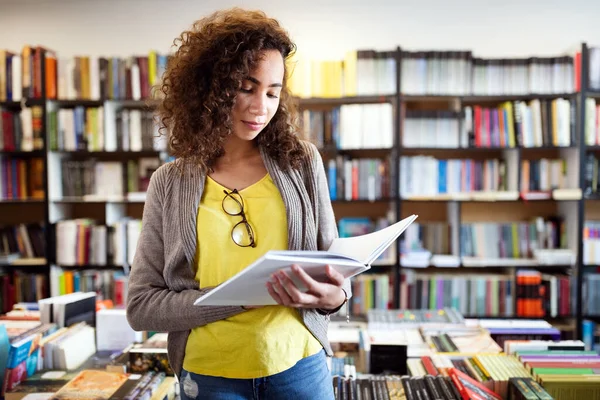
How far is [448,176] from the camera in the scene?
3273 millimetres

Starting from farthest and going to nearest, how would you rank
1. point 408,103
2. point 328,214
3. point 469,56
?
point 408,103
point 469,56
point 328,214

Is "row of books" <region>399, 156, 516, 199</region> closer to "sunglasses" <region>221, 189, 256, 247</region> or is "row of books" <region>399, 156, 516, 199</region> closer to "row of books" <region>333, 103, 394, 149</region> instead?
"row of books" <region>333, 103, 394, 149</region>

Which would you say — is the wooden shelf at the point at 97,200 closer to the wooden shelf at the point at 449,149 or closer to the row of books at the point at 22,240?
the row of books at the point at 22,240

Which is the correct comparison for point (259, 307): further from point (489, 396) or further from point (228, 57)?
point (489, 396)

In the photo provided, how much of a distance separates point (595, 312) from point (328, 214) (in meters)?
2.87

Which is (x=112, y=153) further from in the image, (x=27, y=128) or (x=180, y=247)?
(x=180, y=247)

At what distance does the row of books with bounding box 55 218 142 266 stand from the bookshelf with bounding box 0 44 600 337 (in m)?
0.05

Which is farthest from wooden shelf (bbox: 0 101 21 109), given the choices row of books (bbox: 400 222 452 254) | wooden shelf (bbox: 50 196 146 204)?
row of books (bbox: 400 222 452 254)

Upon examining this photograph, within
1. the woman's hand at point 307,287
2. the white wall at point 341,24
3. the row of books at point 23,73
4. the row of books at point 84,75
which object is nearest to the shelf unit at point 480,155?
the white wall at point 341,24

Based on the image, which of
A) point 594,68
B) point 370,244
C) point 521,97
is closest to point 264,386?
point 370,244

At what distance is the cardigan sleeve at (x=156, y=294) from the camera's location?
98 centimetres

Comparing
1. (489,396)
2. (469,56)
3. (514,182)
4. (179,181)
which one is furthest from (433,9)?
(179,181)

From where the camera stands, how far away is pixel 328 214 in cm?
110

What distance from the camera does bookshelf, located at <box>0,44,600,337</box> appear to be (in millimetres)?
3176
